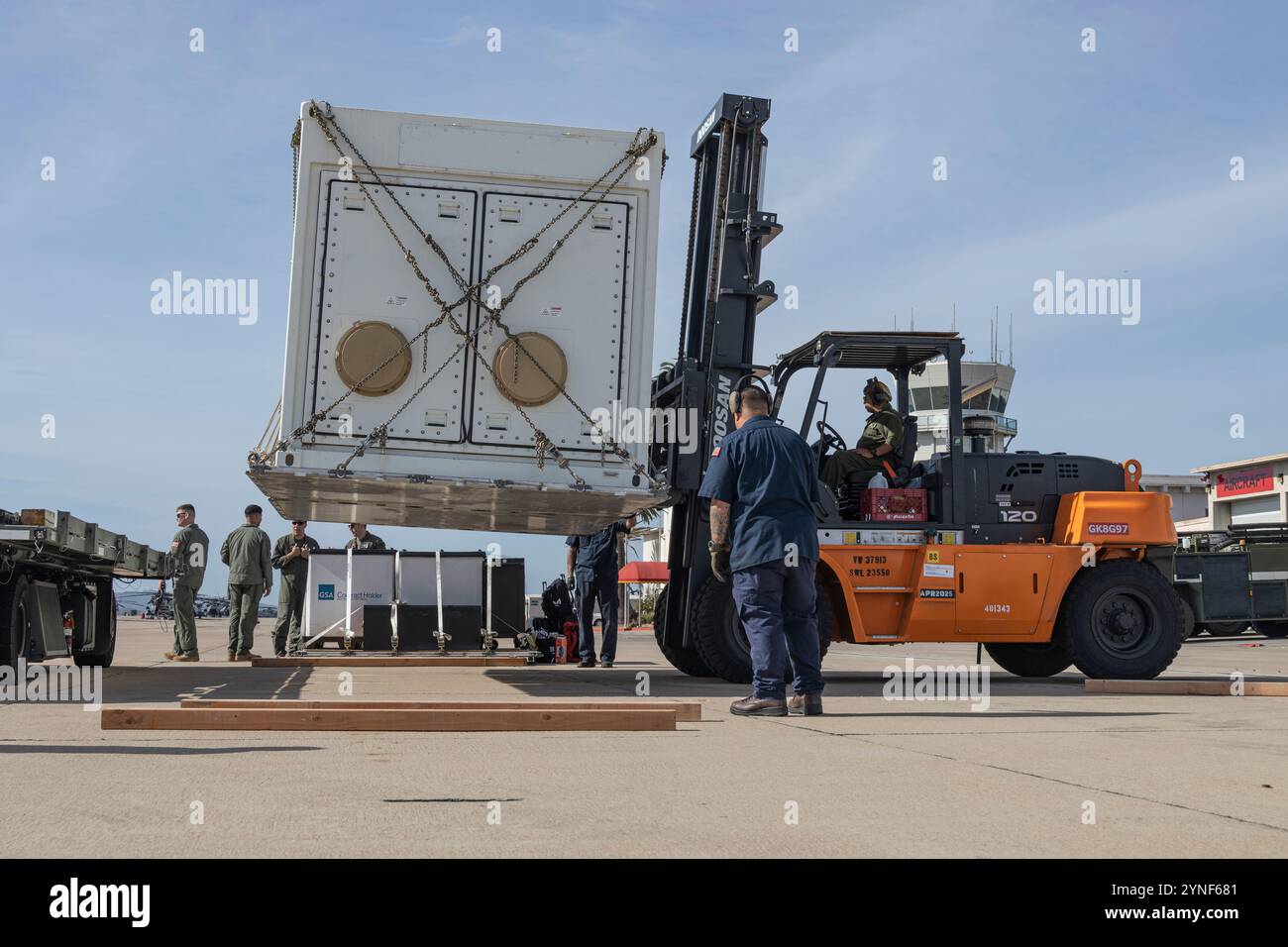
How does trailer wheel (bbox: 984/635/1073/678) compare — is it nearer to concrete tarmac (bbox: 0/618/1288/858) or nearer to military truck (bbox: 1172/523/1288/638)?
military truck (bbox: 1172/523/1288/638)

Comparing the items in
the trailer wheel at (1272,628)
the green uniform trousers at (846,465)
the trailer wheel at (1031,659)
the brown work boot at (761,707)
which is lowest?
the trailer wheel at (1272,628)

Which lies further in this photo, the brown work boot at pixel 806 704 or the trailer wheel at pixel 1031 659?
the trailer wheel at pixel 1031 659

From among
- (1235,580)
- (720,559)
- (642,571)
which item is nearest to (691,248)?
(720,559)

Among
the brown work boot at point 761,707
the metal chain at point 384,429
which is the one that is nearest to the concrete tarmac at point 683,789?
the brown work boot at point 761,707

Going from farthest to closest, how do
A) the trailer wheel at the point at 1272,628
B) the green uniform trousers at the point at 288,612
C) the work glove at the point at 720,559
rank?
1. the trailer wheel at the point at 1272,628
2. the green uniform trousers at the point at 288,612
3. the work glove at the point at 720,559

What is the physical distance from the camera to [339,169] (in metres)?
8.88

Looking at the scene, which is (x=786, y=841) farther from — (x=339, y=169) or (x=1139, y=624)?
(x=1139, y=624)

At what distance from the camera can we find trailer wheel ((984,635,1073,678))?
41.2 ft

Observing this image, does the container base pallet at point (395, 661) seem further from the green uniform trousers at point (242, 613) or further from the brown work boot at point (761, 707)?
the brown work boot at point (761, 707)

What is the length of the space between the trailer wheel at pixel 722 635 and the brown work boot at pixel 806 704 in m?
2.81

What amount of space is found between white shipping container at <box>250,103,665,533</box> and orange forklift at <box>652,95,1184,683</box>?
1913mm

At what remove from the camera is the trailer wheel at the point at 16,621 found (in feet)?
32.1

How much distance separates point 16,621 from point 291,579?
17.7ft
